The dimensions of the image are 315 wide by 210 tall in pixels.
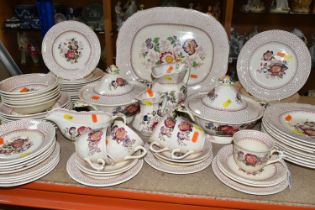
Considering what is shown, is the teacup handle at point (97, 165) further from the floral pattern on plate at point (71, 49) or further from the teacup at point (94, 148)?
the floral pattern on plate at point (71, 49)

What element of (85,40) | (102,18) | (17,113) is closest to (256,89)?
(85,40)

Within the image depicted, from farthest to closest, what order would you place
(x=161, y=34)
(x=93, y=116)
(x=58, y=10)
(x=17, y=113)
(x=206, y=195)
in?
(x=58, y=10)
(x=161, y=34)
(x=17, y=113)
(x=93, y=116)
(x=206, y=195)

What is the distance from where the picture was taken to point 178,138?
0.82m

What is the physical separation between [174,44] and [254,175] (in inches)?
25.4

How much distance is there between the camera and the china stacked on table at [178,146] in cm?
82

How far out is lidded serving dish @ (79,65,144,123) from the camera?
39.4 inches

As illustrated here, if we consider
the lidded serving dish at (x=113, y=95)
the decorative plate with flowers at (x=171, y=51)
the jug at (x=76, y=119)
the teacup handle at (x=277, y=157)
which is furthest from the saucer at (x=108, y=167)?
the decorative plate with flowers at (x=171, y=51)

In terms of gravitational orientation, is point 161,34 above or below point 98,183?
above

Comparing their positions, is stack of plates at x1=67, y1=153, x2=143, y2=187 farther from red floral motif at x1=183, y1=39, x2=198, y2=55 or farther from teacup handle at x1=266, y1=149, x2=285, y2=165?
red floral motif at x1=183, y1=39, x2=198, y2=55

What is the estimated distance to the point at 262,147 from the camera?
0.85 meters

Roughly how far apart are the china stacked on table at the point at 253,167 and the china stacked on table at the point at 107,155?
0.78ft

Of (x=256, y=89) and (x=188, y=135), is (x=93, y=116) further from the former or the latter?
(x=256, y=89)

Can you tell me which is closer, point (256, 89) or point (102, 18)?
point (256, 89)

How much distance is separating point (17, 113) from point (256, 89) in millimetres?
882
